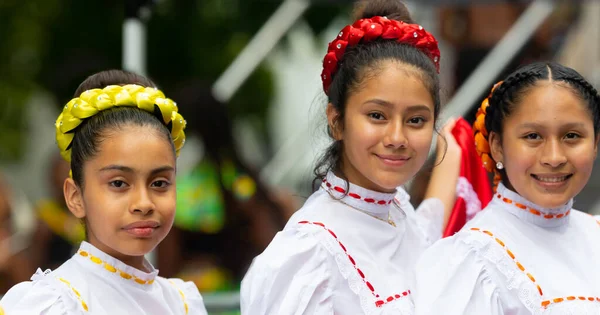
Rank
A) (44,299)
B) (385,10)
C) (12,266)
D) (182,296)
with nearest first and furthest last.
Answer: (44,299) → (182,296) → (385,10) → (12,266)

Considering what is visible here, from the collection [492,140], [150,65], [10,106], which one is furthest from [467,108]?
[10,106]

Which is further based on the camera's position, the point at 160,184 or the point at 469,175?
the point at 469,175

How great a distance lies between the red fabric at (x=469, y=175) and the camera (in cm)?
341

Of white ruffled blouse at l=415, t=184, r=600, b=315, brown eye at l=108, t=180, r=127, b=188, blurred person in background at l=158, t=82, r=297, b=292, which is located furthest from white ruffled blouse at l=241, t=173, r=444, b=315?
blurred person in background at l=158, t=82, r=297, b=292

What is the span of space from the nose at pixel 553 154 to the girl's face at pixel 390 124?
32 cm

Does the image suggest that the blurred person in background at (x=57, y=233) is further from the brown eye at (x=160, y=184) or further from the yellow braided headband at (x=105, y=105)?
the brown eye at (x=160, y=184)

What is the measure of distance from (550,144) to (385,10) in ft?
2.28

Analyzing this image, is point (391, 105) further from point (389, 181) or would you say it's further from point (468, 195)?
point (468, 195)

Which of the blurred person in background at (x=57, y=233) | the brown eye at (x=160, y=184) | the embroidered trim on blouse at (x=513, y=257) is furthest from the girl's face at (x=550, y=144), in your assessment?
the blurred person in background at (x=57, y=233)

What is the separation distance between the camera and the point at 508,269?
2.77 metres

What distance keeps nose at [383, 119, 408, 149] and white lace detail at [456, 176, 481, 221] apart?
67 centimetres

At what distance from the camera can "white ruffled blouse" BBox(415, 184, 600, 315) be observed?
273 centimetres

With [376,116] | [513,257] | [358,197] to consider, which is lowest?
[513,257]

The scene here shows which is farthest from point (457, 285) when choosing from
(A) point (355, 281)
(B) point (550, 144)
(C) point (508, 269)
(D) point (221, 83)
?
(D) point (221, 83)
